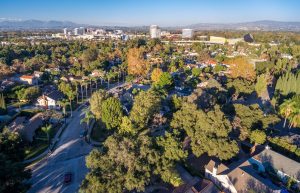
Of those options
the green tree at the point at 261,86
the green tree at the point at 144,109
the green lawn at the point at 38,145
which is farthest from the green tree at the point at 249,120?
the green lawn at the point at 38,145

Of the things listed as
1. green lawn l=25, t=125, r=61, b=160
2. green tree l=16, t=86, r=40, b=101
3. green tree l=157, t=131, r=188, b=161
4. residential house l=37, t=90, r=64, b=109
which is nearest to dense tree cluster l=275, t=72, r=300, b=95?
green tree l=157, t=131, r=188, b=161

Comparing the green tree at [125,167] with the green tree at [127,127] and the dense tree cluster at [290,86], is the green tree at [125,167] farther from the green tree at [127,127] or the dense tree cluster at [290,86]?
the dense tree cluster at [290,86]

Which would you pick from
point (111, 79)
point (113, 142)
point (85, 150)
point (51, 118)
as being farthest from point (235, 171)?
point (111, 79)

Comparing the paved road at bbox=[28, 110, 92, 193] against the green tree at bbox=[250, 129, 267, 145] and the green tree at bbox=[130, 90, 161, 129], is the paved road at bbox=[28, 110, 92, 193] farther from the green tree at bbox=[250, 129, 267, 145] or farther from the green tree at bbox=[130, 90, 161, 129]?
the green tree at bbox=[250, 129, 267, 145]

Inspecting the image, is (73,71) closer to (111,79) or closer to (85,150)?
(111,79)

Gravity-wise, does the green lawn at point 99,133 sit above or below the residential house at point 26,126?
below

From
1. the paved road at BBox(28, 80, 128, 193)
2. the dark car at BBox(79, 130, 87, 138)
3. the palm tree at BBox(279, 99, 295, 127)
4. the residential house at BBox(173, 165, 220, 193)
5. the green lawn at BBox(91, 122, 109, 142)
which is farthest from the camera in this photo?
the palm tree at BBox(279, 99, 295, 127)
